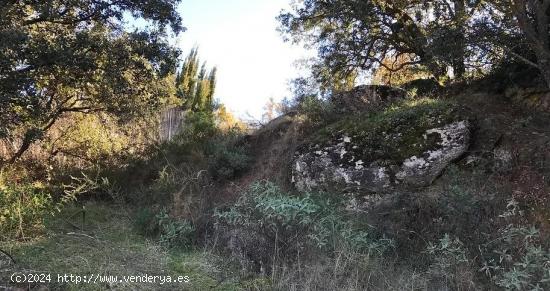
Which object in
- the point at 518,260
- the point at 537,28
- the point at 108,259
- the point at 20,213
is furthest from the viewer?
the point at 537,28

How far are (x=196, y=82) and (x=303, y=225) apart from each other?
585 inches

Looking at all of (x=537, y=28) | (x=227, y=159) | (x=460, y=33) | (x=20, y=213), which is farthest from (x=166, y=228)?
(x=537, y=28)

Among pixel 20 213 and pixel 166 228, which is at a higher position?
pixel 20 213

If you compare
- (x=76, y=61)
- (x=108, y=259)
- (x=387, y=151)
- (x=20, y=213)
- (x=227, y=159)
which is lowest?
(x=108, y=259)

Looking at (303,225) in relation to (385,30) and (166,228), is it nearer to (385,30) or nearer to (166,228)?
(166,228)

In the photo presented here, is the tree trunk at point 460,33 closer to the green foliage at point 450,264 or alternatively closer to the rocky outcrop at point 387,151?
the rocky outcrop at point 387,151

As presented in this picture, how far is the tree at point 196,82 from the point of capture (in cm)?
1788

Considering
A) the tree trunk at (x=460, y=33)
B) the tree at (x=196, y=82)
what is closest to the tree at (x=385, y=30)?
the tree trunk at (x=460, y=33)

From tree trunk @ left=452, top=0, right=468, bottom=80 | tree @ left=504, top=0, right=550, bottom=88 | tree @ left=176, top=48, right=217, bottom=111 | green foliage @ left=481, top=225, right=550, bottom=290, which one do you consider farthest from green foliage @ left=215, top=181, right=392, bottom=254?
tree @ left=176, top=48, right=217, bottom=111

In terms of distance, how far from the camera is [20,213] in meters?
5.46

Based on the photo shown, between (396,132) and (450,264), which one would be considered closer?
(450,264)

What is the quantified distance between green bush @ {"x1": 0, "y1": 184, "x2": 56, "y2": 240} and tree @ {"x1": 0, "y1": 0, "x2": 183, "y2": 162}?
1266mm

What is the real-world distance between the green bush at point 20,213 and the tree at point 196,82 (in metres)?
Result: 11.1

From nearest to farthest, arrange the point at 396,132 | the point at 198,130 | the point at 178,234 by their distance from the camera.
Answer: the point at 178,234, the point at 396,132, the point at 198,130
